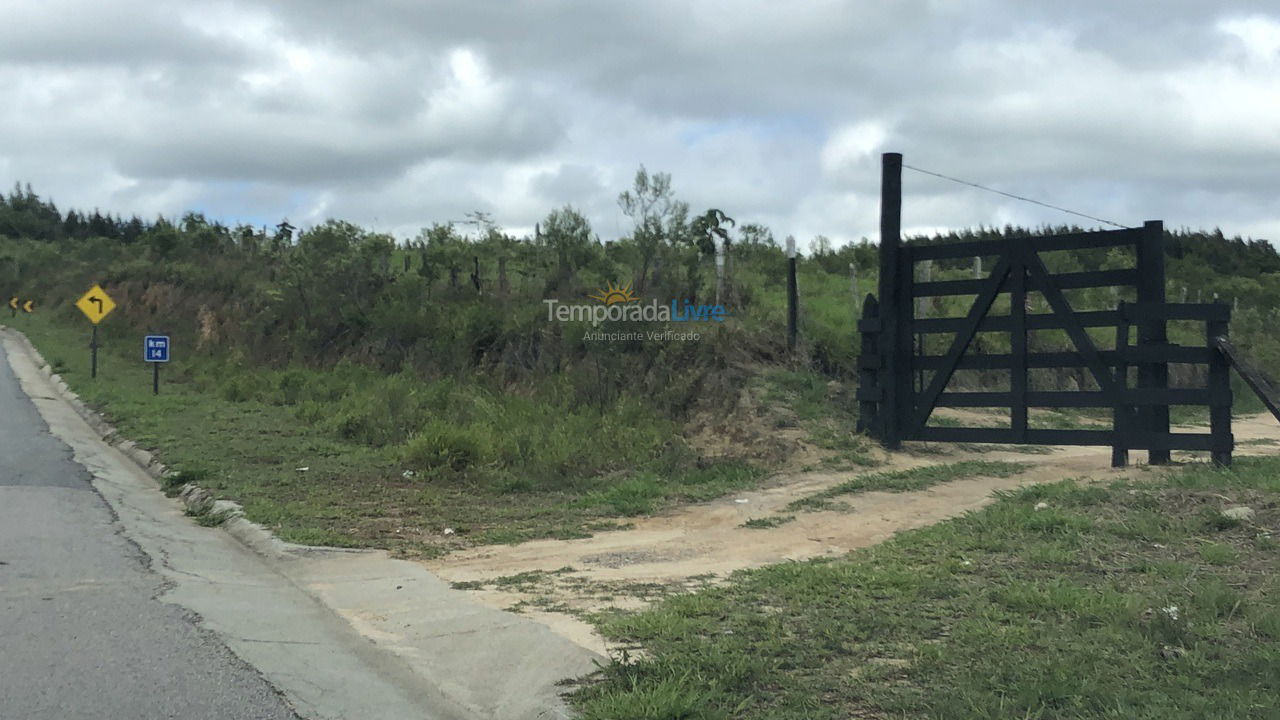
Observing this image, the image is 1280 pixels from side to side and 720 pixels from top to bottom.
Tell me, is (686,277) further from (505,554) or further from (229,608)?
(229,608)

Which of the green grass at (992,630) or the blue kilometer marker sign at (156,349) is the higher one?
the blue kilometer marker sign at (156,349)

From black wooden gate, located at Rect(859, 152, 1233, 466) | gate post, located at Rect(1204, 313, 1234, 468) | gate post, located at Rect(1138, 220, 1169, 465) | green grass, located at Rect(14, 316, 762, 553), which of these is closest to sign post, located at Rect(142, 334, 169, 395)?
green grass, located at Rect(14, 316, 762, 553)

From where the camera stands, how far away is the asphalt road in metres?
4.82

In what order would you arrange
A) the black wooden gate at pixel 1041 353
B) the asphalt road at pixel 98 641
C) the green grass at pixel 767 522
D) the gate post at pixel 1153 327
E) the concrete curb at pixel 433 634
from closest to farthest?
the asphalt road at pixel 98 641
the concrete curb at pixel 433 634
the green grass at pixel 767 522
the black wooden gate at pixel 1041 353
the gate post at pixel 1153 327

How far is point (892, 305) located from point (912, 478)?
295 cm

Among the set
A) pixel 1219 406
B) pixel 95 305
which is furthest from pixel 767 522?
pixel 95 305

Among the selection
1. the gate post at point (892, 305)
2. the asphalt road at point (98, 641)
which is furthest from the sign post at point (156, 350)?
the gate post at point (892, 305)

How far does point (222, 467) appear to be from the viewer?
494 inches

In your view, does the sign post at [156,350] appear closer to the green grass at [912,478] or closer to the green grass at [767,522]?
the green grass at [912,478]

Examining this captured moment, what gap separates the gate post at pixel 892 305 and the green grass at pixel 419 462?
2432 mm

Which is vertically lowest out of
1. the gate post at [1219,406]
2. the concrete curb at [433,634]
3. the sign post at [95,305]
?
the concrete curb at [433,634]

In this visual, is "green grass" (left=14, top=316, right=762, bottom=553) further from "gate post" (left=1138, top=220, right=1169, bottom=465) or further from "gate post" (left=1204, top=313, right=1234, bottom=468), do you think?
"gate post" (left=1204, top=313, right=1234, bottom=468)

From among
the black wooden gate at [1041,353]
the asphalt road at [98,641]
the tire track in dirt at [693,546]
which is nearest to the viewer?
the asphalt road at [98,641]

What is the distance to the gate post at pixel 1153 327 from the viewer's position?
11.3 metres
